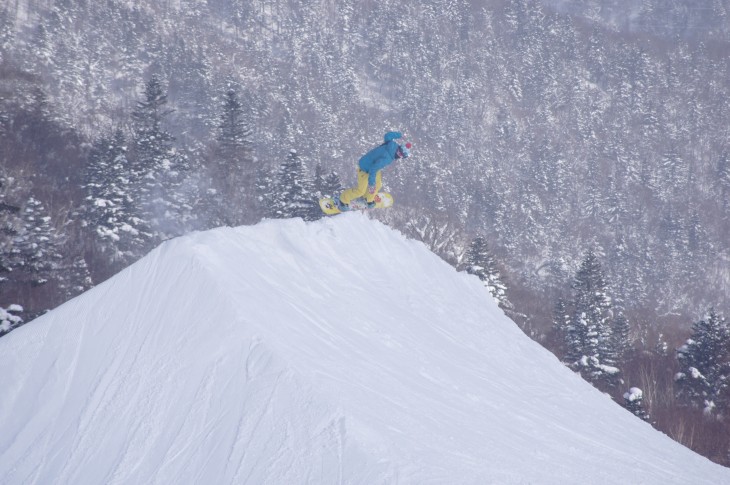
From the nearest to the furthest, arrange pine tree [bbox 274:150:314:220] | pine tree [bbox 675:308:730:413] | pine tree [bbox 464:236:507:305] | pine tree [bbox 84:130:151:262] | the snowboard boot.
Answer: the snowboard boot < pine tree [bbox 675:308:730:413] < pine tree [bbox 84:130:151:262] < pine tree [bbox 274:150:314:220] < pine tree [bbox 464:236:507:305]

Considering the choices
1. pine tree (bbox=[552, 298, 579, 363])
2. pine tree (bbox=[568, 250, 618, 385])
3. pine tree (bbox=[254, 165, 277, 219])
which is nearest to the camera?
pine tree (bbox=[568, 250, 618, 385])

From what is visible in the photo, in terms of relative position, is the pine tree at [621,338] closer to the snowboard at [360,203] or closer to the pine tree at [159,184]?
the snowboard at [360,203]

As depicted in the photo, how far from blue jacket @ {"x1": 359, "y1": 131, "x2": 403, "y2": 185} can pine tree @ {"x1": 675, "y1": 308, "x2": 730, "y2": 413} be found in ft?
69.2

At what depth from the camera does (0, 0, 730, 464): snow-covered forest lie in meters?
28.5

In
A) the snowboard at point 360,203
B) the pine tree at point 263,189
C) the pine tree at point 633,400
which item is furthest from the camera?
the pine tree at point 263,189

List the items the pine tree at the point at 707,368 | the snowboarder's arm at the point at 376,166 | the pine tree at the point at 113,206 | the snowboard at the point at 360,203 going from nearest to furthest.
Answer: the snowboarder's arm at the point at 376,166 < the snowboard at the point at 360,203 < the pine tree at the point at 707,368 < the pine tree at the point at 113,206

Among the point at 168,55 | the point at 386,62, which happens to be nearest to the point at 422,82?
the point at 386,62

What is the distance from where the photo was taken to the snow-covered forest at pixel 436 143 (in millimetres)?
28516

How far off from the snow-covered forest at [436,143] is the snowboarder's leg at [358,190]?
8.68 metres

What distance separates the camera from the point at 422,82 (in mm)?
113312

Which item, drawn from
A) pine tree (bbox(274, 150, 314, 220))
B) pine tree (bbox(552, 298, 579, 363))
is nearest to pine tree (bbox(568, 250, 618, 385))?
pine tree (bbox(552, 298, 579, 363))

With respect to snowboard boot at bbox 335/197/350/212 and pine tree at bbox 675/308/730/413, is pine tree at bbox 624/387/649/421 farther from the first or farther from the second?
snowboard boot at bbox 335/197/350/212

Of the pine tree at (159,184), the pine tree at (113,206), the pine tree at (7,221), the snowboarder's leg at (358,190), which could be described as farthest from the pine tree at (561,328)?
the pine tree at (7,221)

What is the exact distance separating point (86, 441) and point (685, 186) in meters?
126
